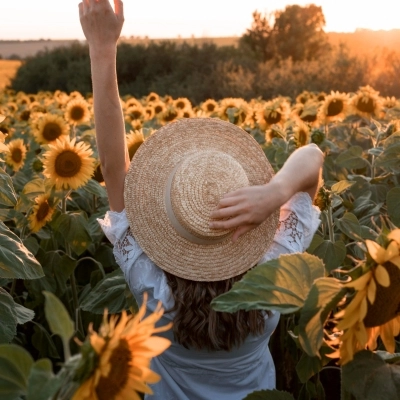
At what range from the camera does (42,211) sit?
2957mm

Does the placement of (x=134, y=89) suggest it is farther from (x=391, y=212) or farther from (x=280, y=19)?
(x=391, y=212)

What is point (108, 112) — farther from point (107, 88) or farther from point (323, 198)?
point (323, 198)

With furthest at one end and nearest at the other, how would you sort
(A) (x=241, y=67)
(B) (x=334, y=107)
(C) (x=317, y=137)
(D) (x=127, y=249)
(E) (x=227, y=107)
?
(A) (x=241, y=67) → (E) (x=227, y=107) → (B) (x=334, y=107) → (C) (x=317, y=137) → (D) (x=127, y=249)

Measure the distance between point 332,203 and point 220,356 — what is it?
98 centimetres

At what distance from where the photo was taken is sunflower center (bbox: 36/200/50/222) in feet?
9.65

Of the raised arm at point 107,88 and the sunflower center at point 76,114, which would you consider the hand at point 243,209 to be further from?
the sunflower center at point 76,114

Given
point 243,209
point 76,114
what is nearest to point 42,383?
point 243,209

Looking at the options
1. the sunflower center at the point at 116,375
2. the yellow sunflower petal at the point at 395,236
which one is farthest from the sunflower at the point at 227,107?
the sunflower center at the point at 116,375

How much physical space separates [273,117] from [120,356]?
434 centimetres

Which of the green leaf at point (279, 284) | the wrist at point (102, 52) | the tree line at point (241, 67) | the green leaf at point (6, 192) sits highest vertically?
the wrist at point (102, 52)

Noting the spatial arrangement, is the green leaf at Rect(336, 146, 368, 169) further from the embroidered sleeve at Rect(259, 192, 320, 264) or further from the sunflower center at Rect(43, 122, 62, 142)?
the sunflower center at Rect(43, 122, 62, 142)

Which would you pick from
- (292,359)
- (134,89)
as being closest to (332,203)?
(292,359)

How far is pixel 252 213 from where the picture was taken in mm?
1628

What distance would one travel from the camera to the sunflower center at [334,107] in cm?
481
